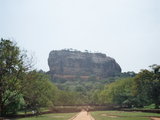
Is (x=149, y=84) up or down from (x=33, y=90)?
up

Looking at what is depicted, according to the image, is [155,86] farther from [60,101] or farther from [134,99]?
[60,101]

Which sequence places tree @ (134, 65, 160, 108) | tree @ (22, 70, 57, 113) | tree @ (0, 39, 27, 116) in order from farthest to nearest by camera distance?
1. tree @ (134, 65, 160, 108)
2. tree @ (22, 70, 57, 113)
3. tree @ (0, 39, 27, 116)

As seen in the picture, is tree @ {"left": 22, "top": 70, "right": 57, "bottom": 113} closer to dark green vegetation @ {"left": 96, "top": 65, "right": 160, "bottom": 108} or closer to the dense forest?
the dense forest

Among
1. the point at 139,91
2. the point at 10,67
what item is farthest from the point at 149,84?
the point at 10,67

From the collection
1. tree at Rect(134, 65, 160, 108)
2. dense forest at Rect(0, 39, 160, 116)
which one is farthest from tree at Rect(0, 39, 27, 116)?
tree at Rect(134, 65, 160, 108)

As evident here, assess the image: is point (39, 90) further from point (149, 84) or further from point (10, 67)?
point (149, 84)

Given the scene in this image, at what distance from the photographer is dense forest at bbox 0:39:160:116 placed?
25.0 m

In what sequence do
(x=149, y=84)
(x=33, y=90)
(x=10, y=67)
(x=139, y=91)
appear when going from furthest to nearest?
(x=139, y=91) < (x=149, y=84) < (x=33, y=90) < (x=10, y=67)

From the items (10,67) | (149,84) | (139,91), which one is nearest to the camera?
(10,67)

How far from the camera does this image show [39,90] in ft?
160

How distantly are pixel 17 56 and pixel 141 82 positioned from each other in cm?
4585

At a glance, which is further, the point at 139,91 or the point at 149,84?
the point at 139,91

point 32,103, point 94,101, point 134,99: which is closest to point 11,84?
point 32,103

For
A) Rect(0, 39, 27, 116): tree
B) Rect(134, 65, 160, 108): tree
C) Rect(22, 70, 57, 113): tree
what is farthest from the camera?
Rect(134, 65, 160, 108): tree
